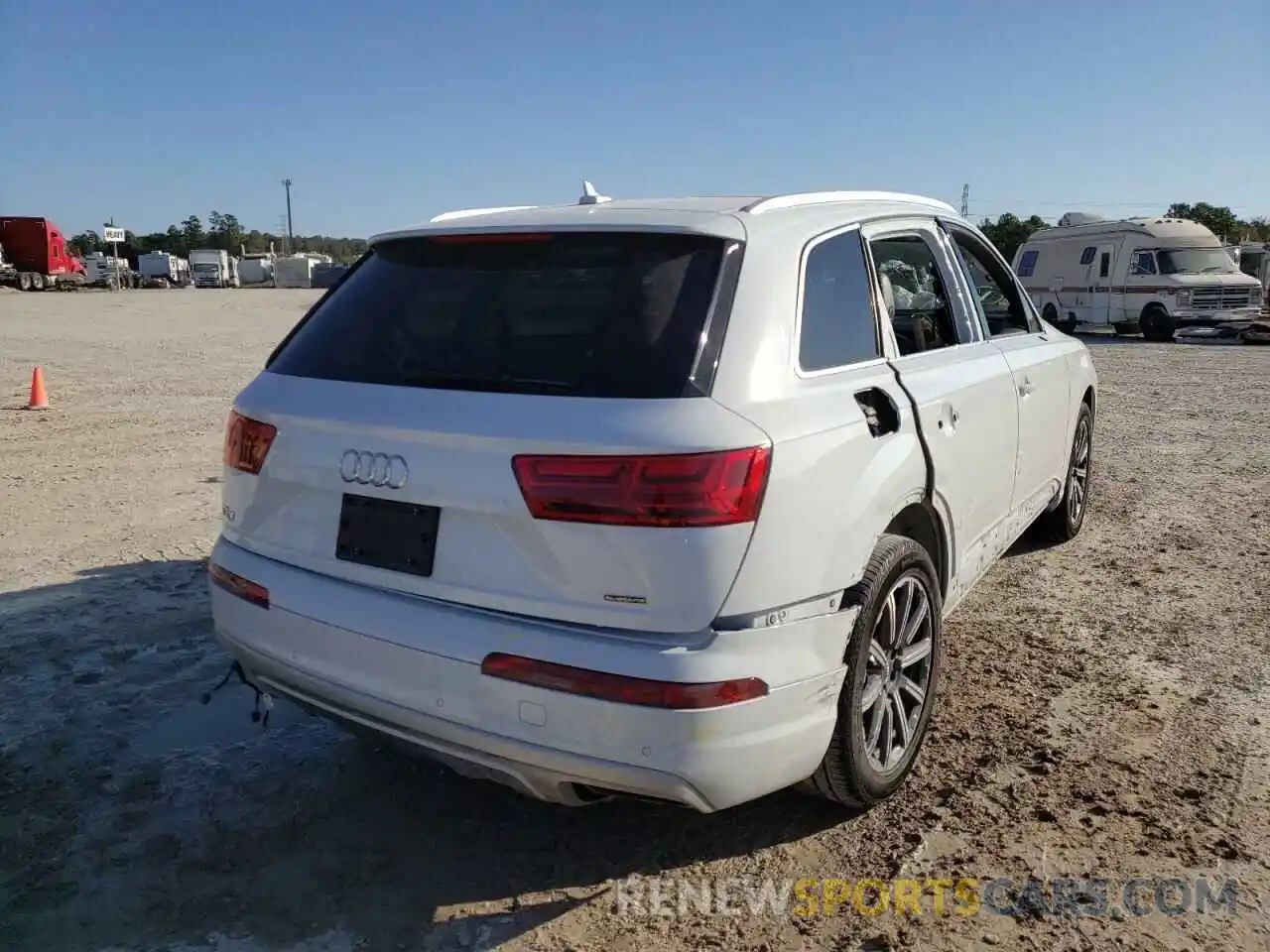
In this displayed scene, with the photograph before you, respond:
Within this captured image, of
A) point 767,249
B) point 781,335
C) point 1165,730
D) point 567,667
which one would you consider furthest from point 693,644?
point 1165,730

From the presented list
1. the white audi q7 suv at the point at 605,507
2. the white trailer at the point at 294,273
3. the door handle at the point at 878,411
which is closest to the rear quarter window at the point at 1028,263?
the white audi q7 suv at the point at 605,507

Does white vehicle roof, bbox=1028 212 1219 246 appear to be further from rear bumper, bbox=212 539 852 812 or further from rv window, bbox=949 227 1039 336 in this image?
rear bumper, bbox=212 539 852 812

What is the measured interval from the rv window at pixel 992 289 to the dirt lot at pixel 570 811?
1.39 m

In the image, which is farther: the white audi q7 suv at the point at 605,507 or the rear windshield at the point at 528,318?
the rear windshield at the point at 528,318

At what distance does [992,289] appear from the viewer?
5.08 meters

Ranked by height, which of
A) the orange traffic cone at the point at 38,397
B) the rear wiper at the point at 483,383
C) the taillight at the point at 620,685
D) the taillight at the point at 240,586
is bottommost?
the orange traffic cone at the point at 38,397

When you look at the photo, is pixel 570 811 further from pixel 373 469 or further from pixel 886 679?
pixel 373 469

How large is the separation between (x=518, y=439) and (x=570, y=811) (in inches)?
56.4

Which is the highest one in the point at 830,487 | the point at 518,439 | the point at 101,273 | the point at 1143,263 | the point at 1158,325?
the point at 1143,263

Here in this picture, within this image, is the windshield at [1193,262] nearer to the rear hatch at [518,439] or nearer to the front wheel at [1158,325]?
the front wheel at [1158,325]

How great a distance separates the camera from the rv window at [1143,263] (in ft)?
77.4

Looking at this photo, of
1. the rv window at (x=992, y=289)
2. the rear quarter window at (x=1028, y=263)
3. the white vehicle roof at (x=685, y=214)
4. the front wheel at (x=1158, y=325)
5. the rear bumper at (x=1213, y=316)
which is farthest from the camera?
the rear quarter window at (x=1028, y=263)

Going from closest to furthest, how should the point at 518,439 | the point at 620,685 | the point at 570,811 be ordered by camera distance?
the point at 620,685 → the point at 518,439 → the point at 570,811

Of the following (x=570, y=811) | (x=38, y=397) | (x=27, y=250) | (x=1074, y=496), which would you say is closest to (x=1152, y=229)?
(x=1074, y=496)
